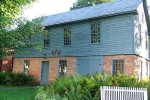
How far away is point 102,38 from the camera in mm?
17859

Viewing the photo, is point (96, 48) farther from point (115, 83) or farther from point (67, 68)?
point (115, 83)

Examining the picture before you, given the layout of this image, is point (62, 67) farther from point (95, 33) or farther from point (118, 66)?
point (118, 66)

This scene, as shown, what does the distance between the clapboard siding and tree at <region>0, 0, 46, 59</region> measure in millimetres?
4155

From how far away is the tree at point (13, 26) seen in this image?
46.7ft

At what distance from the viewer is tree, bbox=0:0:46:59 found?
14227mm

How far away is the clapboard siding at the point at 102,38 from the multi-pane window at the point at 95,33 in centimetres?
28

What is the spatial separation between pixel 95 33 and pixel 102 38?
3.04 ft

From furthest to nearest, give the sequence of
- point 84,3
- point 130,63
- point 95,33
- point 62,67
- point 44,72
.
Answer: point 84,3
point 44,72
point 62,67
point 95,33
point 130,63

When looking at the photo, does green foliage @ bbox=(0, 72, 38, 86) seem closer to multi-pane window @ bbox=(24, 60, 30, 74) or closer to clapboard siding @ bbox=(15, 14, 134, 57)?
multi-pane window @ bbox=(24, 60, 30, 74)

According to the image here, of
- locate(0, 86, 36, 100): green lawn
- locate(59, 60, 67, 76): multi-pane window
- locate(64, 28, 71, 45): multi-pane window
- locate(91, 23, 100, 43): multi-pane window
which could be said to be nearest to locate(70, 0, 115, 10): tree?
locate(64, 28, 71, 45): multi-pane window

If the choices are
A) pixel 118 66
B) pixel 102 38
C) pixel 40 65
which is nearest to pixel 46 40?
pixel 40 65

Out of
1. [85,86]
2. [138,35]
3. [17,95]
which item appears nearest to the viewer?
[85,86]

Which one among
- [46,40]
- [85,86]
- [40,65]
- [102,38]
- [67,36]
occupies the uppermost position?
[67,36]

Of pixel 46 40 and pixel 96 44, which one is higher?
pixel 46 40
